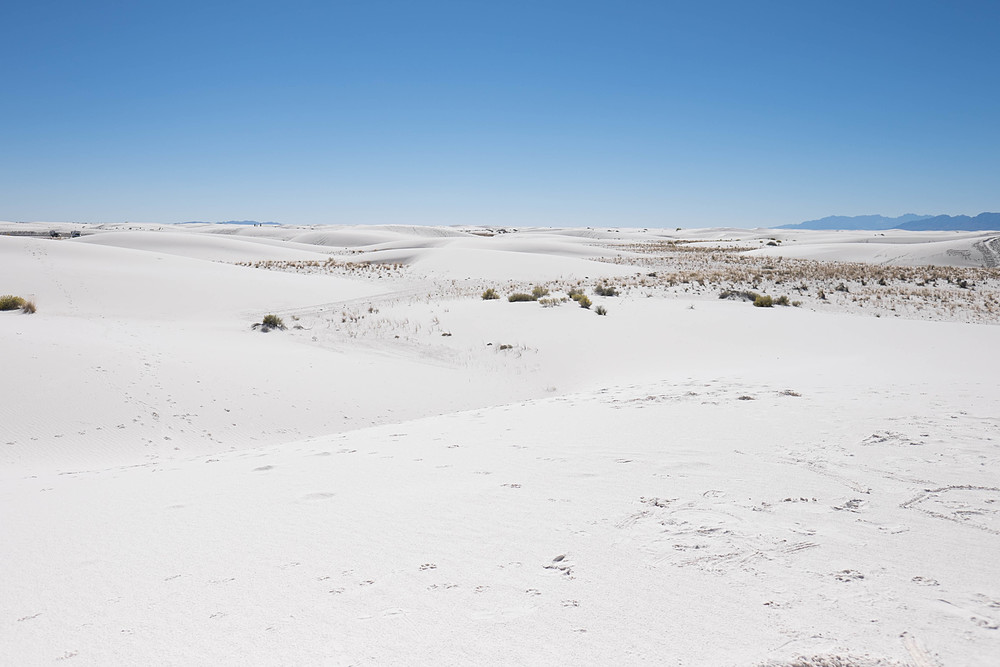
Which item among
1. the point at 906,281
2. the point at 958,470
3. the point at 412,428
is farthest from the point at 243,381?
the point at 906,281

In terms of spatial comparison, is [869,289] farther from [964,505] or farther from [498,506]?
[498,506]

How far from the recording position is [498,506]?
409 centimetres

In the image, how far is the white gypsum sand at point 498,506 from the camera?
254 centimetres

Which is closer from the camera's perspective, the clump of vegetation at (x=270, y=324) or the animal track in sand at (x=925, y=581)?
the animal track in sand at (x=925, y=581)

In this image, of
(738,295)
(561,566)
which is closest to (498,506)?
(561,566)

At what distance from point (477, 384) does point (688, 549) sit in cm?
926

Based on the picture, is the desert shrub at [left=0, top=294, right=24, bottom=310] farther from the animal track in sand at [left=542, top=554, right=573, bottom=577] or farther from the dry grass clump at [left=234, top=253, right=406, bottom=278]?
the animal track in sand at [left=542, top=554, right=573, bottom=577]

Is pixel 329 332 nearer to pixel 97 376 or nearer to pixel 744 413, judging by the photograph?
pixel 97 376

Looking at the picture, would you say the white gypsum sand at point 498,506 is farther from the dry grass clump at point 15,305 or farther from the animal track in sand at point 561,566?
the dry grass clump at point 15,305

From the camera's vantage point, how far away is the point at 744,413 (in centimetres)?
671

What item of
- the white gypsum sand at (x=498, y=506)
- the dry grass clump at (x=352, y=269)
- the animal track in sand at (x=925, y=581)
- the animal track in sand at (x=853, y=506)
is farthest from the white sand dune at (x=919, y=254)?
the animal track in sand at (x=925, y=581)

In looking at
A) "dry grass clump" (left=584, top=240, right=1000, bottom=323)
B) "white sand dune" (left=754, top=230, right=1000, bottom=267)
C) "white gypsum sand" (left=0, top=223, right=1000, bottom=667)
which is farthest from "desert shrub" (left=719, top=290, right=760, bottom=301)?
"white sand dune" (left=754, top=230, right=1000, bottom=267)

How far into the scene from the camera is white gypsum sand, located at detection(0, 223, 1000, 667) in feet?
8.32

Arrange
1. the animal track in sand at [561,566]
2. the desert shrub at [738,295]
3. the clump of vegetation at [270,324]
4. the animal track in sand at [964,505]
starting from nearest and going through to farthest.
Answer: the animal track in sand at [561,566]
the animal track in sand at [964,505]
the clump of vegetation at [270,324]
the desert shrub at [738,295]
